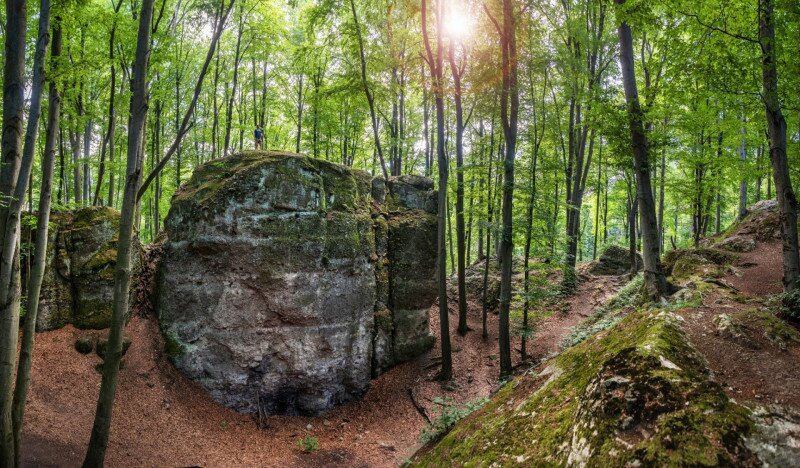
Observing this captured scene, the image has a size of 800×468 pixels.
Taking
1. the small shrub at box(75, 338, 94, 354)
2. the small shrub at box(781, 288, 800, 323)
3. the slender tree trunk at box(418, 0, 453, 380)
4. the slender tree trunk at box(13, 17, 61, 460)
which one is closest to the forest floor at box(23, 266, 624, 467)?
the small shrub at box(75, 338, 94, 354)

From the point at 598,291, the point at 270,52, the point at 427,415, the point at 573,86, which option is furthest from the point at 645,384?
the point at 270,52

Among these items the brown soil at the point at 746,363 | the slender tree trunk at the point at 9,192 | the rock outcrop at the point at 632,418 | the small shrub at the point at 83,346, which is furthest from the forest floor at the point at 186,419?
the brown soil at the point at 746,363

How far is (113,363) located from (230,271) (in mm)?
4780

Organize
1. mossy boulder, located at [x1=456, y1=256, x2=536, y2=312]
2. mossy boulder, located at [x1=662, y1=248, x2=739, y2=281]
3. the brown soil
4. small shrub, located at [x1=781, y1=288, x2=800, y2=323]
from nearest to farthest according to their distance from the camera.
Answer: the brown soil < small shrub, located at [x1=781, y1=288, x2=800, y2=323] < mossy boulder, located at [x1=662, y1=248, x2=739, y2=281] < mossy boulder, located at [x1=456, y1=256, x2=536, y2=312]

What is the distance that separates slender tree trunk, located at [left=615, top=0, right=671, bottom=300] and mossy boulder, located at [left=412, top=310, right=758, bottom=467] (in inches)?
205

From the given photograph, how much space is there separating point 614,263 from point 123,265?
2016cm

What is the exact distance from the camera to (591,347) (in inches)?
151

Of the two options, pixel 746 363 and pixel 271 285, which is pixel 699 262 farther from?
pixel 271 285

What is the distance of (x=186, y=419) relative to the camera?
880 cm

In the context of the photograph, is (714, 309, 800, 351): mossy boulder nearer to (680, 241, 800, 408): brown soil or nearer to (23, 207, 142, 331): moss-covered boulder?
(680, 241, 800, 408): brown soil

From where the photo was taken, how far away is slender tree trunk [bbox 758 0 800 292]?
20.0ft

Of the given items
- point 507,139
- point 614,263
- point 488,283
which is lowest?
point 488,283

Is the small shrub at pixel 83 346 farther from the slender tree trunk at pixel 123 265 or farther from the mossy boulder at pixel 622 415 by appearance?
the mossy boulder at pixel 622 415

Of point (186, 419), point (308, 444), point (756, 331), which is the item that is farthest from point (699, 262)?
point (186, 419)
